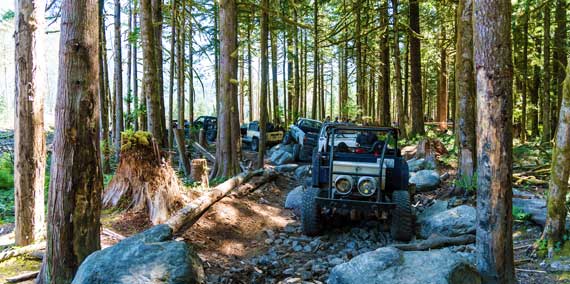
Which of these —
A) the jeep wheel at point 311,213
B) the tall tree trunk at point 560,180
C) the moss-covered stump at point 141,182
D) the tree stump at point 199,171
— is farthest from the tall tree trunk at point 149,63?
the tall tree trunk at point 560,180

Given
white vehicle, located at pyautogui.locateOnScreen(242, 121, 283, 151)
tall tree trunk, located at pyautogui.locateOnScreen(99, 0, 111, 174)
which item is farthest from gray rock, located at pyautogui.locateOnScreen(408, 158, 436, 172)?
white vehicle, located at pyautogui.locateOnScreen(242, 121, 283, 151)

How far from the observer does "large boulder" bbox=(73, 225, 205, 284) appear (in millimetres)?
3641

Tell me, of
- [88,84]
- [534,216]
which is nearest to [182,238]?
[88,84]

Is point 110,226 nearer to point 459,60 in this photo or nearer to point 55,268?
point 55,268

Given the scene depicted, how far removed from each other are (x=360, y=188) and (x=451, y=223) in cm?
163

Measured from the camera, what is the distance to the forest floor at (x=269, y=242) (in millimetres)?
5047

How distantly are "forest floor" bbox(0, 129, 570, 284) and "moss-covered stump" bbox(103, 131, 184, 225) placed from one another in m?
0.29

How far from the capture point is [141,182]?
7.04 meters

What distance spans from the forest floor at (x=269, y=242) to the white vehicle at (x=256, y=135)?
12.2 m

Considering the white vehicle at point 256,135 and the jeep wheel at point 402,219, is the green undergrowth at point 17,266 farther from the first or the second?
the white vehicle at point 256,135

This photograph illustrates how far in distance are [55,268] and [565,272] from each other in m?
5.51

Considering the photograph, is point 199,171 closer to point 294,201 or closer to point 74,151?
point 294,201

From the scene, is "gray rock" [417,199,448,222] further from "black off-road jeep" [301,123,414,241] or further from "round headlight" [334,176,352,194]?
"round headlight" [334,176,352,194]

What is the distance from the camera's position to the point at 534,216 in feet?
20.0
